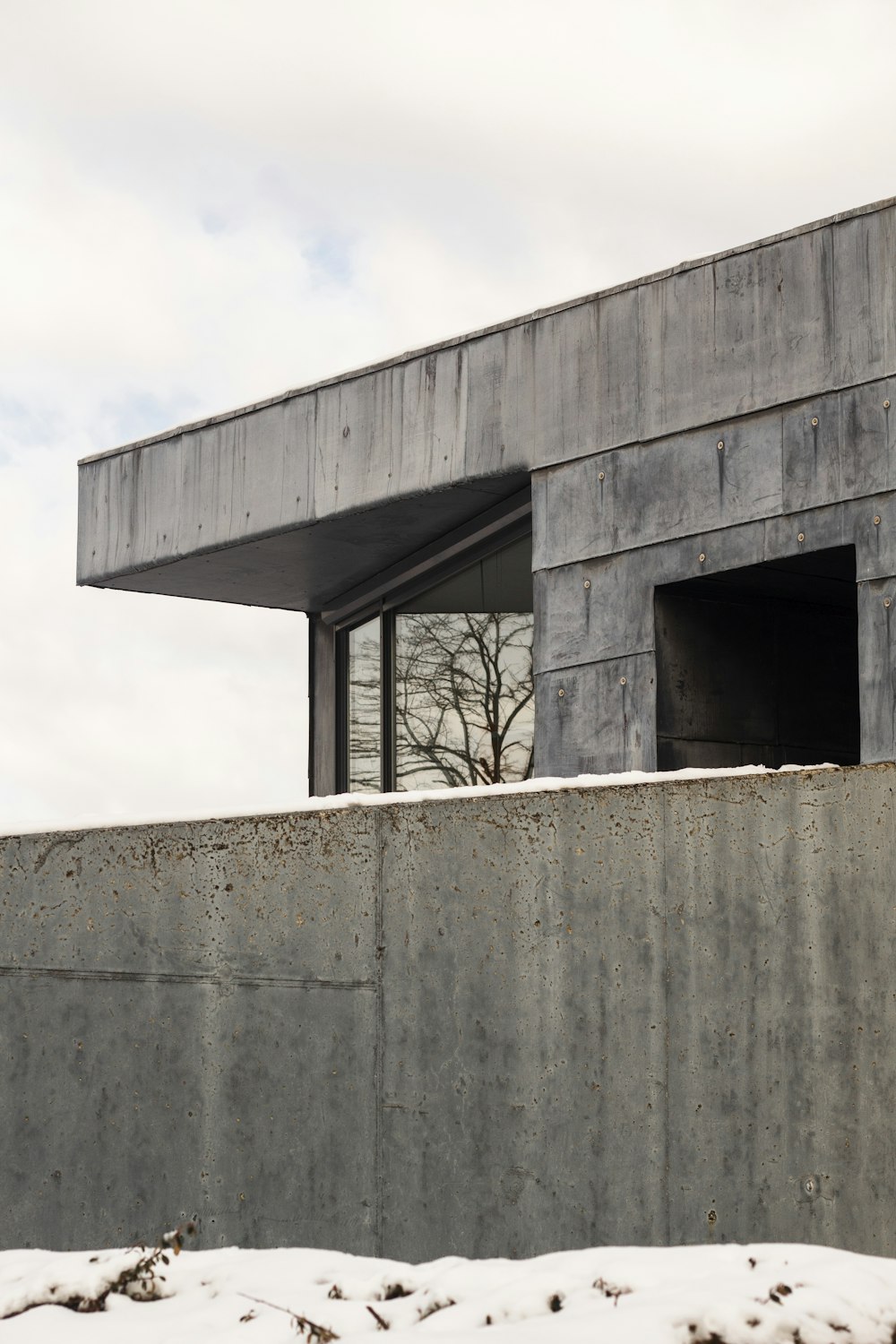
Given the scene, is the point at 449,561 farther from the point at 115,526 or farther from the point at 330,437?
the point at 115,526

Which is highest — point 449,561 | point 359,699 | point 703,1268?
point 449,561

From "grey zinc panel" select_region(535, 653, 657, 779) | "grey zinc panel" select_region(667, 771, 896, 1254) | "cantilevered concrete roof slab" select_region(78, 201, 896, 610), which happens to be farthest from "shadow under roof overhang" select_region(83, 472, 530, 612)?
"grey zinc panel" select_region(667, 771, 896, 1254)

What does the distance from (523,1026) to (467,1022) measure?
29 cm

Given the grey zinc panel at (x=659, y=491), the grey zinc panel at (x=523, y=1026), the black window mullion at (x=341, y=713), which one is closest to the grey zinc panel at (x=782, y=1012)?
→ the grey zinc panel at (x=523, y=1026)

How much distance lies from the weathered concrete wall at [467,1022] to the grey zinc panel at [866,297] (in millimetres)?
4028

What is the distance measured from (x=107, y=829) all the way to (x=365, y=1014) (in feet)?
6.14

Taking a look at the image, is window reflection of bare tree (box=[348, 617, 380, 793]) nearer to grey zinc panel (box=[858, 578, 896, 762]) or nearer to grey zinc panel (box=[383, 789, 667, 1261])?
grey zinc panel (box=[858, 578, 896, 762])

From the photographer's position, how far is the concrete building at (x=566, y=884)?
20.5 ft

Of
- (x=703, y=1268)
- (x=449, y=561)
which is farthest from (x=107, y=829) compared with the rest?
(x=449, y=561)

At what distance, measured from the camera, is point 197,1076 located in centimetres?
766

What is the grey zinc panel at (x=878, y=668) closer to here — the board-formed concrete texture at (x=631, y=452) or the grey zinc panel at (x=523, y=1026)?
the board-formed concrete texture at (x=631, y=452)

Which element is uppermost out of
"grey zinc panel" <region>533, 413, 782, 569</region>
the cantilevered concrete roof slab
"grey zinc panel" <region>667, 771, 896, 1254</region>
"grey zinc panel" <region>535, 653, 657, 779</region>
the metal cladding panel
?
the cantilevered concrete roof slab

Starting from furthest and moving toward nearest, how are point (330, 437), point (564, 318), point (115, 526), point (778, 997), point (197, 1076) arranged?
point (115, 526) < point (330, 437) < point (564, 318) < point (197, 1076) < point (778, 997)

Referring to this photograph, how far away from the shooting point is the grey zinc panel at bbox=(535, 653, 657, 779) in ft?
33.9
